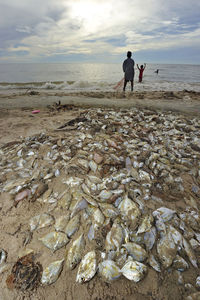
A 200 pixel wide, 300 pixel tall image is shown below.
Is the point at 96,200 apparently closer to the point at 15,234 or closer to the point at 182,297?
the point at 15,234

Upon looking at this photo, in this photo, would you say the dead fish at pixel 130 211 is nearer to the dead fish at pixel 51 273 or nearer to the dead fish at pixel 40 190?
the dead fish at pixel 51 273

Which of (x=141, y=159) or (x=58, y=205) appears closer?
(x=58, y=205)

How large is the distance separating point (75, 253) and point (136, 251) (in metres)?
0.68

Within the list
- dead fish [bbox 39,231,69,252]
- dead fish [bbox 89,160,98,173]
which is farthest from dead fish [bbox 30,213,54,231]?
dead fish [bbox 89,160,98,173]

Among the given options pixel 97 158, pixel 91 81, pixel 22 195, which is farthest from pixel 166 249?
pixel 91 81

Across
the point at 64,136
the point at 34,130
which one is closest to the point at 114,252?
the point at 64,136

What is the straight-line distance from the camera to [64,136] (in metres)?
4.12

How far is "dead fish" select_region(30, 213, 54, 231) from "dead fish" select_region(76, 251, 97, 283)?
0.66m

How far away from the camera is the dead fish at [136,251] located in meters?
1.68

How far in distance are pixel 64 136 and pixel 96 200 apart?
7.66ft

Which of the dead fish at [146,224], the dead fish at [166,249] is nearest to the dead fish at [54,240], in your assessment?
the dead fish at [146,224]

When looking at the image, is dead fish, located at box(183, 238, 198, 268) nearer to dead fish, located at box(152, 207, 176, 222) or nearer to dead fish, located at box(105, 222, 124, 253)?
dead fish, located at box(152, 207, 176, 222)

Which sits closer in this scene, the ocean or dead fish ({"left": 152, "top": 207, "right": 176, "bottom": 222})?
dead fish ({"left": 152, "top": 207, "right": 176, "bottom": 222})

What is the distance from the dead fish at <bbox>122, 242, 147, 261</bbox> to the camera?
1.68 m
